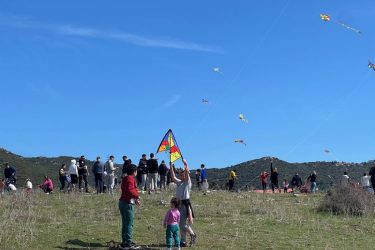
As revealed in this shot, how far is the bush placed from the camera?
82.1ft

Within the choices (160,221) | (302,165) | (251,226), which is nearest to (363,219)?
(251,226)

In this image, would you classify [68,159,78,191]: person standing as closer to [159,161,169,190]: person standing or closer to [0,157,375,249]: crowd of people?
[0,157,375,249]: crowd of people

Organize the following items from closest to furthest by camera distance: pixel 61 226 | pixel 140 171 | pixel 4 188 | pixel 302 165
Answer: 1. pixel 61 226
2. pixel 140 171
3. pixel 4 188
4. pixel 302 165

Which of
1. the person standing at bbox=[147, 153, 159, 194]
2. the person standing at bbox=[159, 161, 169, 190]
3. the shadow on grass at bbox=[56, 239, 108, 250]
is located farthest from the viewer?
the person standing at bbox=[159, 161, 169, 190]

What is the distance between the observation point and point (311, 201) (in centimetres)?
3083

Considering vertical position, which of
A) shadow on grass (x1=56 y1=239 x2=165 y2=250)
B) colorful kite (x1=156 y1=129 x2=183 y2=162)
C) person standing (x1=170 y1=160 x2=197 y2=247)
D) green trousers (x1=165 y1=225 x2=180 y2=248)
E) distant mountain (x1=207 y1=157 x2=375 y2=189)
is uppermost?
distant mountain (x1=207 y1=157 x2=375 y2=189)

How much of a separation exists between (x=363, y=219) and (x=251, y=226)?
601cm

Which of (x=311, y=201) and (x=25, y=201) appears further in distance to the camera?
(x=311, y=201)

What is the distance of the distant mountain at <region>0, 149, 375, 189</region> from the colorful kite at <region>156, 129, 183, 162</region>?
57162 mm

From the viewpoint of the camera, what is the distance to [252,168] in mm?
92438

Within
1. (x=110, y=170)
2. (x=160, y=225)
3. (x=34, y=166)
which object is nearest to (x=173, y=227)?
(x=160, y=225)

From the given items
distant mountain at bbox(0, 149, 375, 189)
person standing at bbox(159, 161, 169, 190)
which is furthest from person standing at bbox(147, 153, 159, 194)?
distant mountain at bbox(0, 149, 375, 189)

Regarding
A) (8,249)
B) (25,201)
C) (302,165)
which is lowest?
(8,249)

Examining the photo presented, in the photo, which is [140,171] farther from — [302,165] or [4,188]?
[302,165]
